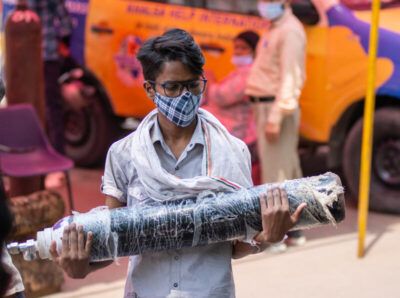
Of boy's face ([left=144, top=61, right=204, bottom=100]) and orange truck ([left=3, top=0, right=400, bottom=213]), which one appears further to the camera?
orange truck ([left=3, top=0, right=400, bottom=213])

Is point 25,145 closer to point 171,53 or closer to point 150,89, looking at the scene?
point 150,89

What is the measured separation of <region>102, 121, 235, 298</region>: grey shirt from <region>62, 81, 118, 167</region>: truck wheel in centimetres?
565

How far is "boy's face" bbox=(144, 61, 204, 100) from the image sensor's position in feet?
9.43

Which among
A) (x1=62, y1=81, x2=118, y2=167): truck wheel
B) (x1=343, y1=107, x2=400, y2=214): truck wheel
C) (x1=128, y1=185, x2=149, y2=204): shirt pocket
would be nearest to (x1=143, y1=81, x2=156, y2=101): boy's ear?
(x1=128, y1=185, x2=149, y2=204): shirt pocket

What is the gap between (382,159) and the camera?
720cm

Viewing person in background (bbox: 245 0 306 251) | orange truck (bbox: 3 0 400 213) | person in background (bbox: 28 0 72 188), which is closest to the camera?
person in background (bbox: 245 0 306 251)

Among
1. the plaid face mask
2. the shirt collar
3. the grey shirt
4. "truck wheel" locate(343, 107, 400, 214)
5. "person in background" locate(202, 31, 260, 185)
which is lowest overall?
"truck wheel" locate(343, 107, 400, 214)

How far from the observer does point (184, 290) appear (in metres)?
2.86

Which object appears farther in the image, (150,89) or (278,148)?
(278,148)

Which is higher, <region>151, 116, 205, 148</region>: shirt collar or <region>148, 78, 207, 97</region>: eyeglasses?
<region>148, 78, 207, 97</region>: eyeglasses

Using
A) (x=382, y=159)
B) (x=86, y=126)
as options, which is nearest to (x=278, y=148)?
(x=382, y=159)

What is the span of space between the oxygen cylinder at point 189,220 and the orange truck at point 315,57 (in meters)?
4.29

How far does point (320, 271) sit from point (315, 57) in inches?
69.1

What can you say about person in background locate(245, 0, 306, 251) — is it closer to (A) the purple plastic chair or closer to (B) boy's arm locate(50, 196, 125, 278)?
(A) the purple plastic chair
